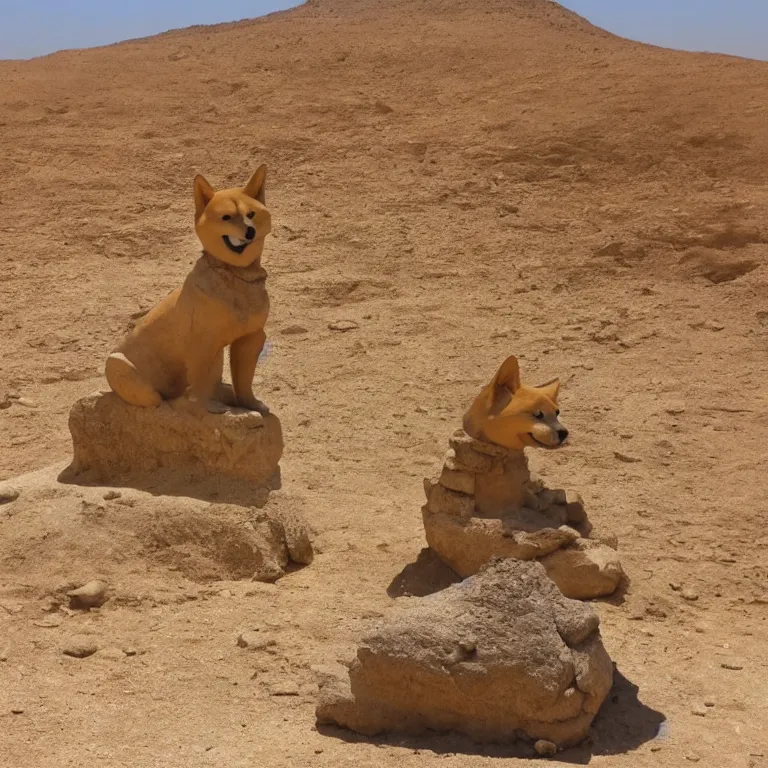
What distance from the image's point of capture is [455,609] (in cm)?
416

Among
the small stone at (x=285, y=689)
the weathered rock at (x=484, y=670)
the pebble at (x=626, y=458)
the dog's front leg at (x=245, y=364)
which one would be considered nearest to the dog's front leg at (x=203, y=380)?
the dog's front leg at (x=245, y=364)

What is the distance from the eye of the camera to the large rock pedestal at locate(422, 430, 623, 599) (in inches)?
225

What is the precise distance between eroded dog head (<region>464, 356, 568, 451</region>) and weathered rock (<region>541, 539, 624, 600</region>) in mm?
629

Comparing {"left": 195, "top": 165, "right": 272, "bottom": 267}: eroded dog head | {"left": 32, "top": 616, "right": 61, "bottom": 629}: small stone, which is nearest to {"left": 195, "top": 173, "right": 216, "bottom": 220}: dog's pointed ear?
{"left": 195, "top": 165, "right": 272, "bottom": 267}: eroded dog head

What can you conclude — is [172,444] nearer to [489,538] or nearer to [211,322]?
[211,322]

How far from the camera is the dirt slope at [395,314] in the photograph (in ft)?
15.0

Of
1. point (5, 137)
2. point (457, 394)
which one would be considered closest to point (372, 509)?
point (457, 394)

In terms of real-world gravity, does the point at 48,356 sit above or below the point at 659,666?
above

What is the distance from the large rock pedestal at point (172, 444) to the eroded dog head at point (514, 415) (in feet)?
4.18

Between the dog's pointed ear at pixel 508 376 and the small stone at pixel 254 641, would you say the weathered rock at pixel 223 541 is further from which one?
the dog's pointed ear at pixel 508 376

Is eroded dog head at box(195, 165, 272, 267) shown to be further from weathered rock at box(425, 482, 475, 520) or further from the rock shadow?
the rock shadow

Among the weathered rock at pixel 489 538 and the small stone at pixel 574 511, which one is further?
the small stone at pixel 574 511

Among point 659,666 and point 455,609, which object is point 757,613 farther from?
point 455,609

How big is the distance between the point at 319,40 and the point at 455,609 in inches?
473
